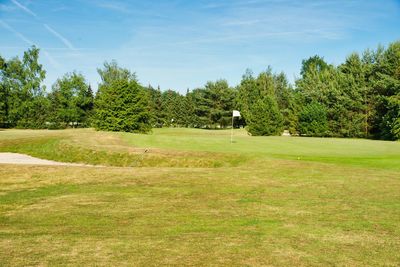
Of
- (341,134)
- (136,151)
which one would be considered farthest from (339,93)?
(136,151)

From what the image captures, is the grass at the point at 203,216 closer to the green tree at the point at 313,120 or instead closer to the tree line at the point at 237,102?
the tree line at the point at 237,102

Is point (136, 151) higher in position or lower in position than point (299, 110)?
lower

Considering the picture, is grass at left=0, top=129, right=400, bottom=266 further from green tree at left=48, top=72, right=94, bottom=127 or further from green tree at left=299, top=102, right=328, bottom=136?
green tree at left=48, top=72, right=94, bottom=127

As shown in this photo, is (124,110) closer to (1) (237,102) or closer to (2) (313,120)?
(2) (313,120)

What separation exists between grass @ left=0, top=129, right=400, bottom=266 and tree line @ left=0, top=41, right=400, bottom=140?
42.3 metres

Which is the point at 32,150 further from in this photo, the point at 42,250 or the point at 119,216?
the point at 42,250

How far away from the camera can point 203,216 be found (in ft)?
34.2

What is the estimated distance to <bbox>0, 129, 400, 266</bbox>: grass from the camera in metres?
7.19

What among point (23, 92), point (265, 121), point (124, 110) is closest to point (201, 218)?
point (124, 110)

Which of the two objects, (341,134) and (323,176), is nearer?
(323,176)

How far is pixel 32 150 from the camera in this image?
1293 inches

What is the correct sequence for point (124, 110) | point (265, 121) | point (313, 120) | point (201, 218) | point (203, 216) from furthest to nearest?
point (313, 120) < point (265, 121) < point (124, 110) < point (203, 216) < point (201, 218)

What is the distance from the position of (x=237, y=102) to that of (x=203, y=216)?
300ft

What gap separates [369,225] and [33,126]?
277 ft
